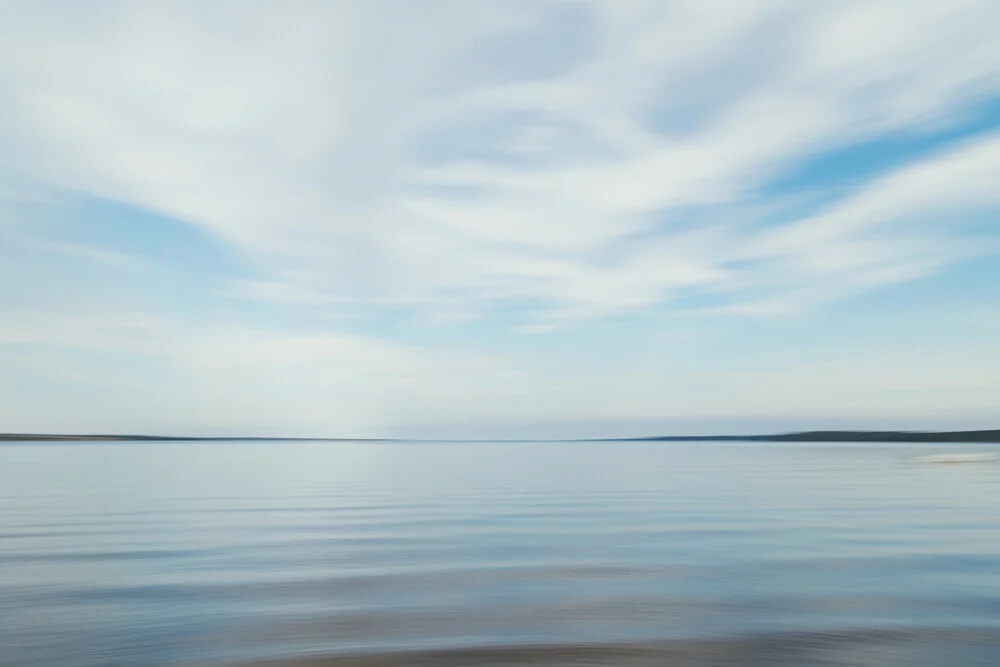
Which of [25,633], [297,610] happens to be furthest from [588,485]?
[25,633]

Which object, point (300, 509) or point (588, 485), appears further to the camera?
point (588, 485)

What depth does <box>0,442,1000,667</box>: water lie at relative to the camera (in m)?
9.38

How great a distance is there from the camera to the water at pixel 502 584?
9375mm

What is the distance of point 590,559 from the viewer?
1571 cm

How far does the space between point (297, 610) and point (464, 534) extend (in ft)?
28.0

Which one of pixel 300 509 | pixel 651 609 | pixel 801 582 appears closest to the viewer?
pixel 651 609

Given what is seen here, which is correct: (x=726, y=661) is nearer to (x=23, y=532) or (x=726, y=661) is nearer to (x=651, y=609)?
(x=651, y=609)

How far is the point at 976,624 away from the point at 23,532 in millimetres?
20910

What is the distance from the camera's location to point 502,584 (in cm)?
1321

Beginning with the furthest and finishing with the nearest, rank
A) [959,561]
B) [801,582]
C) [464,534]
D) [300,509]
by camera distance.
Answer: [300,509]
[464,534]
[959,561]
[801,582]

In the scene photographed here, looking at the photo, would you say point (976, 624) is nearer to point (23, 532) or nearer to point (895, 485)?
point (23, 532)

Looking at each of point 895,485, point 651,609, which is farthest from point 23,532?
point 895,485

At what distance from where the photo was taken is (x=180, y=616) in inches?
429

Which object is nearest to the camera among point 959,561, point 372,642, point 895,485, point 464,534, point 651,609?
point 372,642
